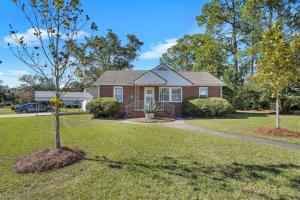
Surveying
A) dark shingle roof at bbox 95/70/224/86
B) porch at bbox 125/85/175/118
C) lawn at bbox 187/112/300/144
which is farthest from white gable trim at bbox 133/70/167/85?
lawn at bbox 187/112/300/144

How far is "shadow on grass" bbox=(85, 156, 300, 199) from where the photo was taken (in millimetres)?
4426

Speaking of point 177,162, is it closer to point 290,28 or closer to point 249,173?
point 249,173

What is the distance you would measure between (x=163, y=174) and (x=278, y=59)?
24.6ft

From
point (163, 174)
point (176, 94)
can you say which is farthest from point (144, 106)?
point (163, 174)

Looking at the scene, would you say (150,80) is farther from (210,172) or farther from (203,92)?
(210,172)

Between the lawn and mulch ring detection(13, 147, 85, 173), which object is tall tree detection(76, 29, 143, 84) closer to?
the lawn

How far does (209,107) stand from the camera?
60.0 feet

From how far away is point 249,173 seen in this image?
5.04 metres

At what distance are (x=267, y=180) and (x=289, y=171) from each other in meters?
0.95

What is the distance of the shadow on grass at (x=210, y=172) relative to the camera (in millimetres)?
4426

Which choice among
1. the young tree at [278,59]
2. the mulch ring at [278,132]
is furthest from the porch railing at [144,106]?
the young tree at [278,59]

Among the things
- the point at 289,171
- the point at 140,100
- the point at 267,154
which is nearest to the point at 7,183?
the point at 289,171

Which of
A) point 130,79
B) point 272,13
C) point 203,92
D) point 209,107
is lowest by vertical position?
point 209,107

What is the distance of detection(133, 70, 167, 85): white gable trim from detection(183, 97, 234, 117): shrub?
3.28m
